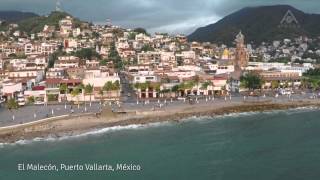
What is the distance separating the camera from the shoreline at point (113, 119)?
45938 mm

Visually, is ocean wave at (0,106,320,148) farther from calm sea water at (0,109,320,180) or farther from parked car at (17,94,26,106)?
parked car at (17,94,26,106)

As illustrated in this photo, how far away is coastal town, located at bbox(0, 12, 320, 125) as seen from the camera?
61.3m

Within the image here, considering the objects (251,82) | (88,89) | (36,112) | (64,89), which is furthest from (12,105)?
(251,82)

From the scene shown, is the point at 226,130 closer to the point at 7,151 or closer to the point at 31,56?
the point at 7,151

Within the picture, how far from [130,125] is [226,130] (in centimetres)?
835

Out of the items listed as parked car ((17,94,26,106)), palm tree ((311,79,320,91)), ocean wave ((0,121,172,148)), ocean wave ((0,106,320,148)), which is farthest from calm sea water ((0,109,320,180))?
palm tree ((311,79,320,91))

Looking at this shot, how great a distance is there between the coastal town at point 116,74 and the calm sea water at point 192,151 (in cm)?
890

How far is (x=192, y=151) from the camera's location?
38.5m

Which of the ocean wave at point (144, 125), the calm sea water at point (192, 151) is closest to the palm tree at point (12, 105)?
the ocean wave at point (144, 125)

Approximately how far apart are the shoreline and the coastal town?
1.82 meters

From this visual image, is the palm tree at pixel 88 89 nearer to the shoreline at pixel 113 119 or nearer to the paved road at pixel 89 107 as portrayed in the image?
the paved road at pixel 89 107

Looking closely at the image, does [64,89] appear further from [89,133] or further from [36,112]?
[89,133]

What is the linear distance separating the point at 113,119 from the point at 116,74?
21393mm

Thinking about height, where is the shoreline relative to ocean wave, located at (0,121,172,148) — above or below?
above
